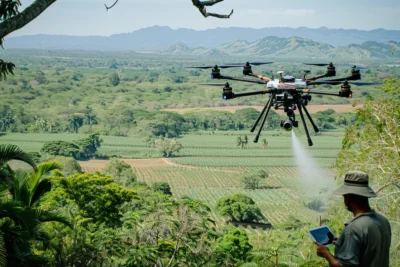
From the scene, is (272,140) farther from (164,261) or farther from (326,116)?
(164,261)

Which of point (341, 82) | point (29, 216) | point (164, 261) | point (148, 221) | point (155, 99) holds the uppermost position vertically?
A: point (341, 82)

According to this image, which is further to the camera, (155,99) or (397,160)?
(155,99)

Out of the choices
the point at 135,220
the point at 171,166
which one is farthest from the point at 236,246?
the point at 171,166

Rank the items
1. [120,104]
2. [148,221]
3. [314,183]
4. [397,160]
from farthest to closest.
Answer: [120,104], [314,183], [397,160], [148,221]

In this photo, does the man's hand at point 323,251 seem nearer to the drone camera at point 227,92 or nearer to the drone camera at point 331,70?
the drone camera at point 227,92

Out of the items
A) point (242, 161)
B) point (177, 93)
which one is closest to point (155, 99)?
point (177, 93)

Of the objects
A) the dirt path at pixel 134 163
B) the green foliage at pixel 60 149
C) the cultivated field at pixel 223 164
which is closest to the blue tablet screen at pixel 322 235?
the cultivated field at pixel 223 164

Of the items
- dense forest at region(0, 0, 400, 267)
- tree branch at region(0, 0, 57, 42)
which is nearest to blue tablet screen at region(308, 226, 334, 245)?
dense forest at region(0, 0, 400, 267)
